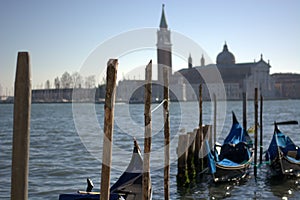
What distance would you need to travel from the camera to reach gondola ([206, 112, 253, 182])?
9.25 metres

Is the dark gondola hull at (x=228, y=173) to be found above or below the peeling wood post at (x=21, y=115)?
below

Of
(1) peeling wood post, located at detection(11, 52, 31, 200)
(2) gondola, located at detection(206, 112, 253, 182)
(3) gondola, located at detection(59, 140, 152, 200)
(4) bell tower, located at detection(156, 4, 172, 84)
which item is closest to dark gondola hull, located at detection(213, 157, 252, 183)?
(2) gondola, located at detection(206, 112, 253, 182)

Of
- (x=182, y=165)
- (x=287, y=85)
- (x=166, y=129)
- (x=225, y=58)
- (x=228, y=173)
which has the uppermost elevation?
(x=225, y=58)

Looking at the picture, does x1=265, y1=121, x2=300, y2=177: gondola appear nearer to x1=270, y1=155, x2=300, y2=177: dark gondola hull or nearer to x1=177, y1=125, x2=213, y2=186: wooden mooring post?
x1=270, y1=155, x2=300, y2=177: dark gondola hull

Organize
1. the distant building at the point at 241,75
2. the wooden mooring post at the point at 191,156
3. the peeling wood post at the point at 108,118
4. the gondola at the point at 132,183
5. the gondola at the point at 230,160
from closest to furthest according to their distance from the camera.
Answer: the peeling wood post at the point at 108,118
the gondola at the point at 132,183
the gondola at the point at 230,160
the wooden mooring post at the point at 191,156
the distant building at the point at 241,75

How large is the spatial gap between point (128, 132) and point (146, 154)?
18.5 metres

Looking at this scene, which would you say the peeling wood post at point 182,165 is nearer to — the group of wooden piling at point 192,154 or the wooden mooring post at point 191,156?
the group of wooden piling at point 192,154

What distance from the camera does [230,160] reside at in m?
10.5

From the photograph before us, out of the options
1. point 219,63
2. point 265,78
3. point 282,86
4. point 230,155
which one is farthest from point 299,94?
point 230,155

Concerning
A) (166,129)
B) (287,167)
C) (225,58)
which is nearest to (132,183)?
(166,129)

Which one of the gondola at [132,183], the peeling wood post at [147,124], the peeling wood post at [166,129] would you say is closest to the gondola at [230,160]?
the peeling wood post at [166,129]

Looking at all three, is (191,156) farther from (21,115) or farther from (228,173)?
(21,115)

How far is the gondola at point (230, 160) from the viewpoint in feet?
30.4

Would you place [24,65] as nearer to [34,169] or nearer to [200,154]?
[200,154]
